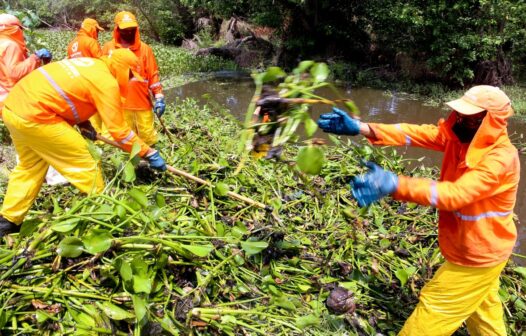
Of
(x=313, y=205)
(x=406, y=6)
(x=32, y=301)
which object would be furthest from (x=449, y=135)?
(x=406, y=6)

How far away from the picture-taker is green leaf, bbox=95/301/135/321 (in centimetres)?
195

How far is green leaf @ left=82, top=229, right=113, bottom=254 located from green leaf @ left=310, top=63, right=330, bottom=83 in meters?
1.46

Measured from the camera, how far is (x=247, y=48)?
14.1 meters

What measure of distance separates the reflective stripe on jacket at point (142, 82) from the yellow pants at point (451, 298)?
321 cm

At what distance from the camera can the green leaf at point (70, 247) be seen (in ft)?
6.89

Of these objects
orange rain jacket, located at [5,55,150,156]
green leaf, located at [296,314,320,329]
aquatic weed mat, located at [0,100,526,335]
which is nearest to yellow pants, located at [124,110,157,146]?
aquatic weed mat, located at [0,100,526,335]

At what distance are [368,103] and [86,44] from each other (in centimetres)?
654

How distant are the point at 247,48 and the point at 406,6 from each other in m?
5.89

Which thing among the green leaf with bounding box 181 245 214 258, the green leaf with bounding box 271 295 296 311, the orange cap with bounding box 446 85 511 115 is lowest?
the green leaf with bounding box 271 295 296 311

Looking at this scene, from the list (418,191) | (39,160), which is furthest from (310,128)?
(39,160)

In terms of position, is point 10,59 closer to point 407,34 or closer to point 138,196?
point 138,196

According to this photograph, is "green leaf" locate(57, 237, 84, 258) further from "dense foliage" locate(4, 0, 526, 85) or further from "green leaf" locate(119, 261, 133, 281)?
"dense foliage" locate(4, 0, 526, 85)

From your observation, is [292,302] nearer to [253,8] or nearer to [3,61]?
[3,61]

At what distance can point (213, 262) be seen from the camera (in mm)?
2430
